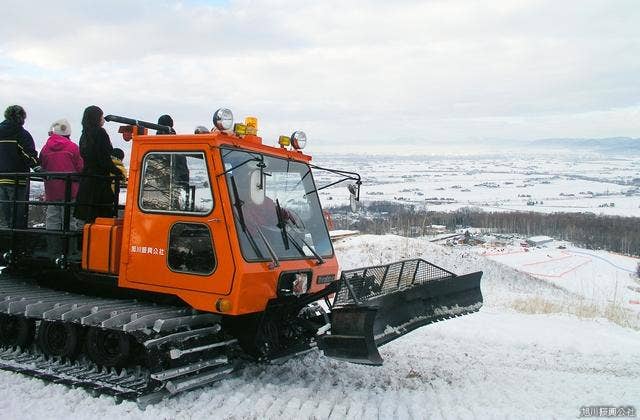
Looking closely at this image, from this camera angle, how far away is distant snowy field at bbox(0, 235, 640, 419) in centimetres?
538

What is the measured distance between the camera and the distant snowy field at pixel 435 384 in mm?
5383

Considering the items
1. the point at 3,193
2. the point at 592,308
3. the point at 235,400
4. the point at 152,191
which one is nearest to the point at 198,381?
the point at 235,400

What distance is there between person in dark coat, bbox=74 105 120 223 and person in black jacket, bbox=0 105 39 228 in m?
1.59

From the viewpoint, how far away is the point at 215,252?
5938 mm

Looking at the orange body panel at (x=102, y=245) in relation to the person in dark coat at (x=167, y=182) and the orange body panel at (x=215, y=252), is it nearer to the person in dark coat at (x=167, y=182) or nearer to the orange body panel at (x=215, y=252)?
the orange body panel at (x=215, y=252)

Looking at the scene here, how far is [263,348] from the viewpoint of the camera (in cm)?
644

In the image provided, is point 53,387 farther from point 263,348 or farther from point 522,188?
point 522,188

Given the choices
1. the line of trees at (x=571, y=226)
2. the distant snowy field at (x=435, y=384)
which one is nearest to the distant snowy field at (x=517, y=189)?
the line of trees at (x=571, y=226)

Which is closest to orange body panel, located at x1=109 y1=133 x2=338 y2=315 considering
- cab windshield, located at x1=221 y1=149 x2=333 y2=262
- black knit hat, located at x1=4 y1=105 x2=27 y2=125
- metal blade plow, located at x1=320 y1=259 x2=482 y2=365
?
cab windshield, located at x1=221 y1=149 x2=333 y2=262

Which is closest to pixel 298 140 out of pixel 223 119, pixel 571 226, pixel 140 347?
pixel 223 119

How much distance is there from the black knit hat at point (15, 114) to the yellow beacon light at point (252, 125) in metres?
3.76

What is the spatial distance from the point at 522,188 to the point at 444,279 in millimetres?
96620

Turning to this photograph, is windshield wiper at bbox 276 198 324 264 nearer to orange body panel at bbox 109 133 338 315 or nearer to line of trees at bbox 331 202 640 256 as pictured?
orange body panel at bbox 109 133 338 315

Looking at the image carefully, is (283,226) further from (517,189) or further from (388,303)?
(517,189)
